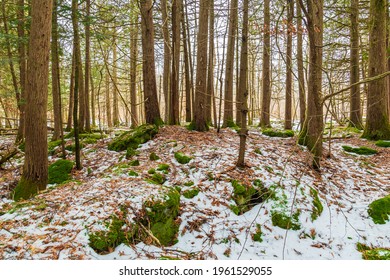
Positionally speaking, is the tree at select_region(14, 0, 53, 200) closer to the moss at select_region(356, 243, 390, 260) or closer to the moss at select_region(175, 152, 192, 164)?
the moss at select_region(175, 152, 192, 164)

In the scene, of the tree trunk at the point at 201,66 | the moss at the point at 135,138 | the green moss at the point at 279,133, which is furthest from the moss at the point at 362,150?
the moss at the point at 135,138

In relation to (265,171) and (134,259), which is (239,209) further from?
(134,259)

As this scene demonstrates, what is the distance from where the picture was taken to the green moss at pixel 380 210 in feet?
14.3

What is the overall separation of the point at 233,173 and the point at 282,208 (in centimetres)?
127

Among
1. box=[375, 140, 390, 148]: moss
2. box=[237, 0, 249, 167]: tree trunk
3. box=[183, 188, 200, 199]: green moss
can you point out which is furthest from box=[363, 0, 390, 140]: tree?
box=[183, 188, 200, 199]: green moss

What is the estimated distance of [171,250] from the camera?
3.42 m

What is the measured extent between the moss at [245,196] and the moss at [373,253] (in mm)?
1605

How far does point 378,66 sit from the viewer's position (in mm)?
8102

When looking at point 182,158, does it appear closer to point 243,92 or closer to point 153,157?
point 153,157

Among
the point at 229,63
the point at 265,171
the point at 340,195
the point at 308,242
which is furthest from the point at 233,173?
the point at 229,63

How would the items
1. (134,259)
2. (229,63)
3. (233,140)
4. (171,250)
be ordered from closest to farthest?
(134,259)
(171,250)
(233,140)
(229,63)

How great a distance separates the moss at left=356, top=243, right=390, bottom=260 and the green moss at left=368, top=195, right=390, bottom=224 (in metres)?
0.82

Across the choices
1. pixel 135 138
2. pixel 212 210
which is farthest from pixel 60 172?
pixel 212 210

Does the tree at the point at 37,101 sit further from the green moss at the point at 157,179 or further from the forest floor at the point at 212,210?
the green moss at the point at 157,179
